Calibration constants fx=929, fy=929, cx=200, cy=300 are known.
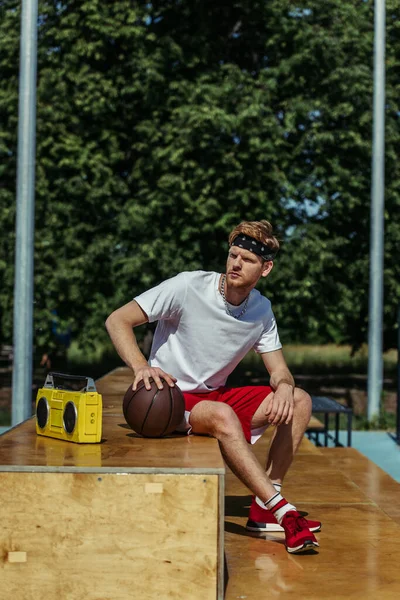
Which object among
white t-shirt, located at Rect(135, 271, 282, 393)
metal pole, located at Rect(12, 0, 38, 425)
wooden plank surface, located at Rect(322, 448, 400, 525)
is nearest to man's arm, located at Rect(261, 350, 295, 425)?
white t-shirt, located at Rect(135, 271, 282, 393)

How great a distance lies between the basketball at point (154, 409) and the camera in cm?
462

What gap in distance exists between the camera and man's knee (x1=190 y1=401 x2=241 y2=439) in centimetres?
461

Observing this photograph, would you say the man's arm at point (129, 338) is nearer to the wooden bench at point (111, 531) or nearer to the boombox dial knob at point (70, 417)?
the boombox dial knob at point (70, 417)

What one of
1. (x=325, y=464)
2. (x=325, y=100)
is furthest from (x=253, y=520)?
(x=325, y=100)

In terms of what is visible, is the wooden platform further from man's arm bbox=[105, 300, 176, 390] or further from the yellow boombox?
man's arm bbox=[105, 300, 176, 390]

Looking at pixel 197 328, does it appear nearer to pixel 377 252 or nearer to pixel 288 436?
pixel 288 436

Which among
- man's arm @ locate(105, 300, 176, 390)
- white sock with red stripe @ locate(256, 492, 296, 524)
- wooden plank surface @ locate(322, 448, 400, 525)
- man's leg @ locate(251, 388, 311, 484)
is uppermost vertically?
man's arm @ locate(105, 300, 176, 390)

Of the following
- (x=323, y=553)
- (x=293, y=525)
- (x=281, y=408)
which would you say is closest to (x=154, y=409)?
(x=281, y=408)

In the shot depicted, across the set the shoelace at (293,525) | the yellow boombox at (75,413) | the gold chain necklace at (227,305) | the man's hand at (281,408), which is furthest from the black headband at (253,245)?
the shoelace at (293,525)

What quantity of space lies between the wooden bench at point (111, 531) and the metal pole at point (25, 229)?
682 centimetres

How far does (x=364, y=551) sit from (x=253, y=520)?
0.62m

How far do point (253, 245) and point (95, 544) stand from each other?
6.31 ft

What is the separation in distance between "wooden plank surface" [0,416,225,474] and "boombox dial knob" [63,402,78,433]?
8 centimetres

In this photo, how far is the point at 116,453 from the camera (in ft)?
13.8
